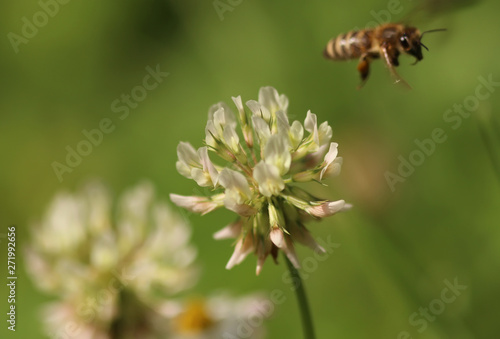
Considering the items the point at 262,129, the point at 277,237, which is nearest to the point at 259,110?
the point at 262,129

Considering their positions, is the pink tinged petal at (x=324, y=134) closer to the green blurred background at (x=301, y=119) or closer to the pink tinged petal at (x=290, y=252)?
the pink tinged petal at (x=290, y=252)

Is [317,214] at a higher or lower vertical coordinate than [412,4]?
higher

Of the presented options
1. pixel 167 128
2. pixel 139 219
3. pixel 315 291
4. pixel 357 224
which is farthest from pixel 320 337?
pixel 167 128

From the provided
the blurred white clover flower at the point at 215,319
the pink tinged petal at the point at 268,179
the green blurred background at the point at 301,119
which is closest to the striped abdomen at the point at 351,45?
the green blurred background at the point at 301,119

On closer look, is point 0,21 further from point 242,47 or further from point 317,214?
point 317,214

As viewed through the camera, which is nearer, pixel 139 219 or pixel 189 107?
pixel 139 219

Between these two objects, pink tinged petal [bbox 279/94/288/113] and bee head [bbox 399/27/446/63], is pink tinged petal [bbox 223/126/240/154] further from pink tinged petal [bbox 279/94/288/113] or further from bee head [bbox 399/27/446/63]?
bee head [bbox 399/27/446/63]
